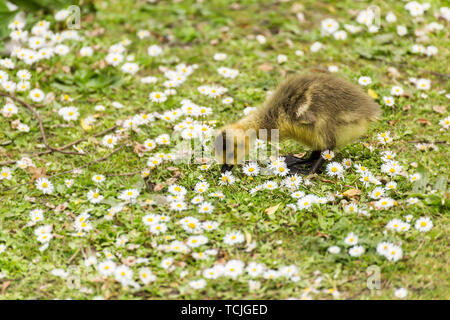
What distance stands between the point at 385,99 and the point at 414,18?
8.34 feet

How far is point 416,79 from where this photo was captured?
7602 mm

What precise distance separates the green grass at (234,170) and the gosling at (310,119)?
327 millimetres

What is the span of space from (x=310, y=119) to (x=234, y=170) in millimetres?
1030

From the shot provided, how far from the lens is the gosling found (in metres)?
5.67

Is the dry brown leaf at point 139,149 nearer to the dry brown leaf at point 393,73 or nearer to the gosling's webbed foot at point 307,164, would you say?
the gosling's webbed foot at point 307,164

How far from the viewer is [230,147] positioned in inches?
231

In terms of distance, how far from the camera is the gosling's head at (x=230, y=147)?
19.2ft

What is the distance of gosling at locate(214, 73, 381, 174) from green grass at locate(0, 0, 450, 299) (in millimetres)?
327

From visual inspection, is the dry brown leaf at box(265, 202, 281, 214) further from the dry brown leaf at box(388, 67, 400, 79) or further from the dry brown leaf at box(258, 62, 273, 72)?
the dry brown leaf at box(388, 67, 400, 79)

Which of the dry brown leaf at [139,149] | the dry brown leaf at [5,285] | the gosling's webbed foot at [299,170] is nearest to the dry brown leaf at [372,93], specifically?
the gosling's webbed foot at [299,170]

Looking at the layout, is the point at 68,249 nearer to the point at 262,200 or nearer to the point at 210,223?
the point at 210,223

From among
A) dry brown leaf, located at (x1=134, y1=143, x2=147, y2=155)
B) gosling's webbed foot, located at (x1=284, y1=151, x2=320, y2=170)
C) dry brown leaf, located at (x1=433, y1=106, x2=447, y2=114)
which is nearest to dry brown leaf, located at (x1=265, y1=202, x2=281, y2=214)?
gosling's webbed foot, located at (x1=284, y1=151, x2=320, y2=170)
